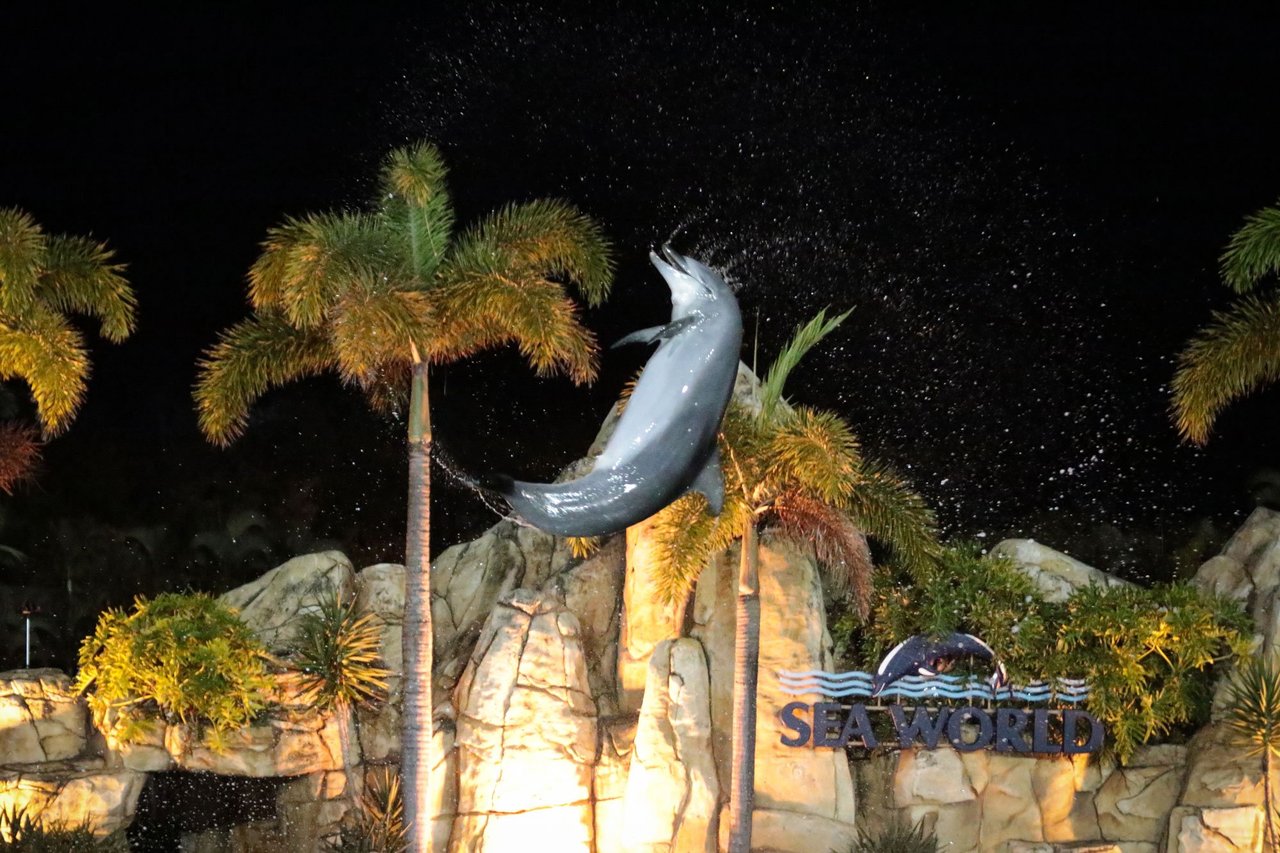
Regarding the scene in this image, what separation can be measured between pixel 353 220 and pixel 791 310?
430 inches

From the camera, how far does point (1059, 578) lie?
23062mm

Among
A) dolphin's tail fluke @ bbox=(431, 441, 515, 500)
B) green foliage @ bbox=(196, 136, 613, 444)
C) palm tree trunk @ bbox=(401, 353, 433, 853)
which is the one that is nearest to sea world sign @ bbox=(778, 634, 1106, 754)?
palm tree trunk @ bbox=(401, 353, 433, 853)

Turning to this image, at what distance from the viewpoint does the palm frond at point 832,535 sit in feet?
61.4

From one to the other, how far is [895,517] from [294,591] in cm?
952

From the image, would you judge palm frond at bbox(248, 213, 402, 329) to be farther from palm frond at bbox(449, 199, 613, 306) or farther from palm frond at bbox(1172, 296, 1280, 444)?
palm frond at bbox(1172, 296, 1280, 444)

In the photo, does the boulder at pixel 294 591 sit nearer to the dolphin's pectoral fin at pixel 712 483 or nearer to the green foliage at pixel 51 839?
the green foliage at pixel 51 839

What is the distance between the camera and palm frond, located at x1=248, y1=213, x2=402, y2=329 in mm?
17844

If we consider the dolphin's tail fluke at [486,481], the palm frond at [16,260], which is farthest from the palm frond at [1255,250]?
the palm frond at [16,260]

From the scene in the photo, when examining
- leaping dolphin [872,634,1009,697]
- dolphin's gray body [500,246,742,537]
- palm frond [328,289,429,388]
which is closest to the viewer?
dolphin's gray body [500,246,742,537]

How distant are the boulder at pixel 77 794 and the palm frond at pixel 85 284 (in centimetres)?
603

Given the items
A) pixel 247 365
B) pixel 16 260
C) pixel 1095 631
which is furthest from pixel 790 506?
pixel 16 260

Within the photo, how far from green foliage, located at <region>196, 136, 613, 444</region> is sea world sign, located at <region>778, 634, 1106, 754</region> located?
5664 millimetres

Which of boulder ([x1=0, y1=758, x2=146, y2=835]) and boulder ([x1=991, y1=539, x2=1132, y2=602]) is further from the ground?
boulder ([x1=991, y1=539, x2=1132, y2=602])

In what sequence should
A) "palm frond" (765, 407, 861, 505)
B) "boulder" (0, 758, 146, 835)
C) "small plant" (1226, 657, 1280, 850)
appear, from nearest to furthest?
"palm frond" (765, 407, 861, 505) → "small plant" (1226, 657, 1280, 850) → "boulder" (0, 758, 146, 835)
